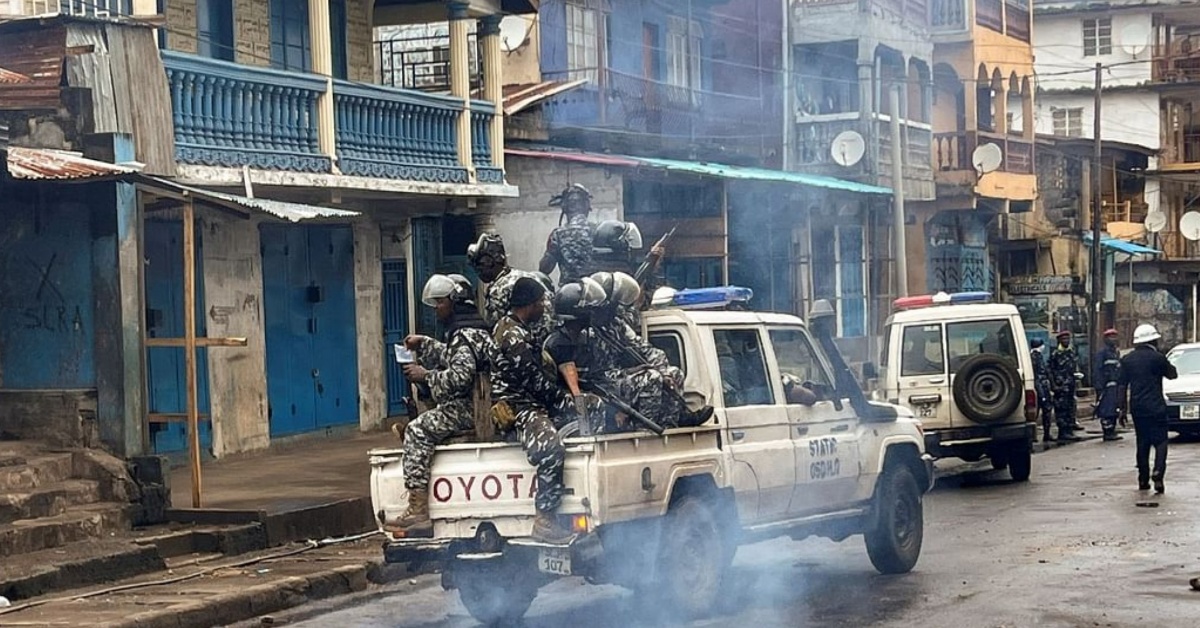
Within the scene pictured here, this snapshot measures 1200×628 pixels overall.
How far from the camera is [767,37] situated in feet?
95.9

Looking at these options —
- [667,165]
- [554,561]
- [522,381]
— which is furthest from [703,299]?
[667,165]

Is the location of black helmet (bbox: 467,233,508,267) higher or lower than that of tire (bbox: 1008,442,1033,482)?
higher

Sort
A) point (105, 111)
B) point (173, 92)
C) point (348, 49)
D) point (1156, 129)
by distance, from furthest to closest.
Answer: point (1156, 129) → point (348, 49) → point (173, 92) → point (105, 111)

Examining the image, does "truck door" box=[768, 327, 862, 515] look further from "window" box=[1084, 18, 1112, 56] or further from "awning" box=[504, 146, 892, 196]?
"window" box=[1084, 18, 1112, 56]

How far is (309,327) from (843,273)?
43.6 feet

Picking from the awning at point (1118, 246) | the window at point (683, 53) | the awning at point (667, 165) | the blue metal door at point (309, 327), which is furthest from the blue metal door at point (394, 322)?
the awning at point (1118, 246)

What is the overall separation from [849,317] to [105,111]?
19120mm

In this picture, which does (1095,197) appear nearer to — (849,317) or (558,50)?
(849,317)

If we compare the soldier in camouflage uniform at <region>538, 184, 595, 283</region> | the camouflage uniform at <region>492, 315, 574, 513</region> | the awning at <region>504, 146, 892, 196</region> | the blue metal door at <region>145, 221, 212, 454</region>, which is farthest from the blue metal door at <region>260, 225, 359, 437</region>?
the camouflage uniform at <region>492, 315, 574, 513</region>

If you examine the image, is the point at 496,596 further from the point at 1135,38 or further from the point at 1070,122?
the point at 1070,122

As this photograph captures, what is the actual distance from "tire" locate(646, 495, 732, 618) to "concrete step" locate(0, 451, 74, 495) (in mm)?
5788

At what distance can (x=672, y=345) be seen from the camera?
9.97 meters

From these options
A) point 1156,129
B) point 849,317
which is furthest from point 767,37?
point 1156,129

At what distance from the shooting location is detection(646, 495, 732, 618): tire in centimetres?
931
